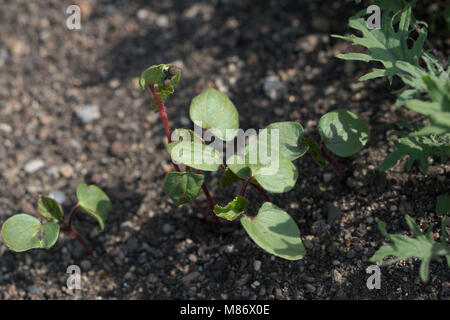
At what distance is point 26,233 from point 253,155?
76 cm

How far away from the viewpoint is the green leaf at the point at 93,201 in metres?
1.69

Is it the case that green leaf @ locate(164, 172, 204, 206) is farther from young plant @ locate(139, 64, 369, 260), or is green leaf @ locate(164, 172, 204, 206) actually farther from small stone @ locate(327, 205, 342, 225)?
small stone @ locate(327, 205, 342, 225)

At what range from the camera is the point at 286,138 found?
1622mm

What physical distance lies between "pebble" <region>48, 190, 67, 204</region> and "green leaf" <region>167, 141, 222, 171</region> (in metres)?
0.76

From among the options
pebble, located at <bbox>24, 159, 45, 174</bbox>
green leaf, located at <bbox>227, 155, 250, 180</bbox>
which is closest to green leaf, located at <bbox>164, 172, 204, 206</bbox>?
green leaf, located at <bbox>227, 155, 250, 180</bbox>

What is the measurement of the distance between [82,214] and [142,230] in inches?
11.2

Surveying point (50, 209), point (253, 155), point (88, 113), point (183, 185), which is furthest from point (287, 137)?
point (88, 113)

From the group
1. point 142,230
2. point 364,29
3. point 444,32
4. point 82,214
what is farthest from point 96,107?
point 444,32

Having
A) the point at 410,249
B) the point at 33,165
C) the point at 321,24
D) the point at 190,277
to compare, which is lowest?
the point at 190,277

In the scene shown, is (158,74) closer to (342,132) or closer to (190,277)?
(342,132)

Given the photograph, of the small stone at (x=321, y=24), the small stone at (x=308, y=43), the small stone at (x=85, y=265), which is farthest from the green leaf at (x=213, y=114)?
the small stone at (x=321, y=24)

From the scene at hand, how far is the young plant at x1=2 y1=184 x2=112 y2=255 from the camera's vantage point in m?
1.58

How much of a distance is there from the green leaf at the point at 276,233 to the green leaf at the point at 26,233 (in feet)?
2.03
